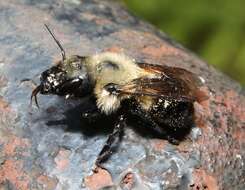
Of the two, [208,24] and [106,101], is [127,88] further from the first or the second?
[208,24]

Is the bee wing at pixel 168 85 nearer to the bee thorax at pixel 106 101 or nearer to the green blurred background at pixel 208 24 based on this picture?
the bee thorax at pixel 106 101

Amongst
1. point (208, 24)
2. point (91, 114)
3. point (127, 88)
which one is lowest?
point (208, 24)

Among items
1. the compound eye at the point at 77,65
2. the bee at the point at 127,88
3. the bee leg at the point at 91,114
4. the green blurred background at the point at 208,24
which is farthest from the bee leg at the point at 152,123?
the green blurred background at the point at 208,24

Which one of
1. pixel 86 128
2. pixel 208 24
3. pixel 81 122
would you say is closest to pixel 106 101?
pixel 81 122

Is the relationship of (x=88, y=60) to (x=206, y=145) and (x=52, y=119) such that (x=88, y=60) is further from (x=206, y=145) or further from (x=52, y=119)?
(x=206, y=145)

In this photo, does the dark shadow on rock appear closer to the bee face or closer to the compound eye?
the bee face

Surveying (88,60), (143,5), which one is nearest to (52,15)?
(88,60)

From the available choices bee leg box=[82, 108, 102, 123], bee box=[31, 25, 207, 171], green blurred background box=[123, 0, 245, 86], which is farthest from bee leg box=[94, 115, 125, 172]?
green blurred background box=[123, 0, 245, 86]
